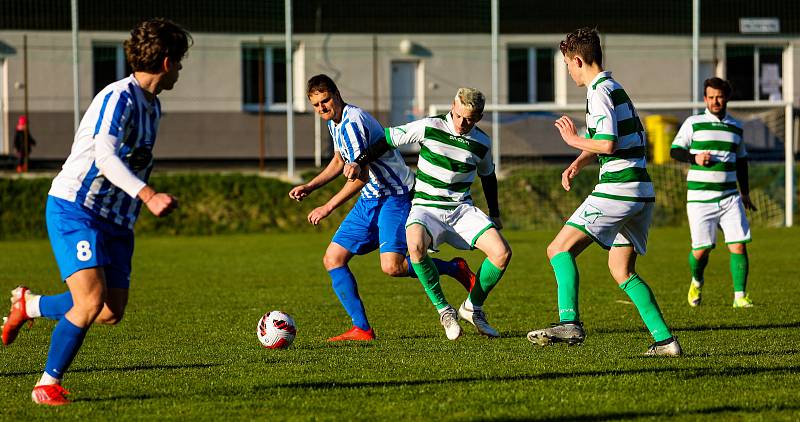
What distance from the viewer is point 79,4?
27.9 m

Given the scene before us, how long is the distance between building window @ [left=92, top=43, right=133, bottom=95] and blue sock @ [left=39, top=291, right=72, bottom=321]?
22709mm

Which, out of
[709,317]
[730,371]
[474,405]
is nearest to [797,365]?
[730,371]

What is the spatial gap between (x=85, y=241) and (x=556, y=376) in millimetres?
2610

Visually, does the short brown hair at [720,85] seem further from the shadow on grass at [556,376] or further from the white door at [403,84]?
the white door at [403,84]

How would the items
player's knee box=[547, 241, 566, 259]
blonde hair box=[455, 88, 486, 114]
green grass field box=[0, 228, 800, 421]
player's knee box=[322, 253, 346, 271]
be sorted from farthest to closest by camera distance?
player's knee box=[322, 253, 346, 271], blonde hair box=[455, 88, 486, 114], player's knee box=[547, 241, 566, 259], green grass field box=[0, 228, 800, 421]

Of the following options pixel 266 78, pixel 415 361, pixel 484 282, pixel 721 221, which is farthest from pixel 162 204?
pixel 266 78

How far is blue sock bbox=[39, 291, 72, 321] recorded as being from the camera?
246 inches

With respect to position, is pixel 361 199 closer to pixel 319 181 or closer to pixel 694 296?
pixel 319 181

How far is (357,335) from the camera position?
344 inches

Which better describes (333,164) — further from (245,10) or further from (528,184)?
Answer: (245,10)

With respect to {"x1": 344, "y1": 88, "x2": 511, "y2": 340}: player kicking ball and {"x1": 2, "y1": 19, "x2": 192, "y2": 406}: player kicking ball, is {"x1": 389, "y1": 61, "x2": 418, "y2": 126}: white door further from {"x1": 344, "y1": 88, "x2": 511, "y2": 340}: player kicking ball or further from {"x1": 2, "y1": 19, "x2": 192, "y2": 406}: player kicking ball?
{"x1": 2, "y1": 19, "x2": 192, "y2": 406}: player kicking ball

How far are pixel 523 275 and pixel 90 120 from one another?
965cm

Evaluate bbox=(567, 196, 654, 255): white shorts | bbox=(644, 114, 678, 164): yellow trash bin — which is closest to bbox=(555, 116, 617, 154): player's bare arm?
bbox=(567, 196, 654, 255): white shorts

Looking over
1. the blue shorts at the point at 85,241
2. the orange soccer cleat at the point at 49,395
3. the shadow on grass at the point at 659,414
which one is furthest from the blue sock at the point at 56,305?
the shadow on grass at the point at 659,414
